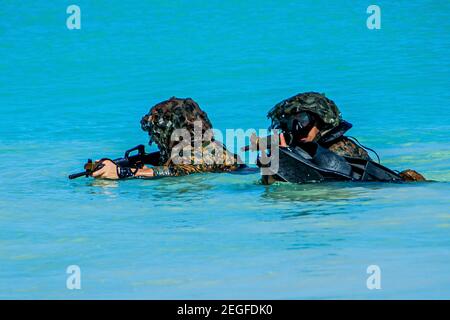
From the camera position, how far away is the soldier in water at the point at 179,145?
398 inches

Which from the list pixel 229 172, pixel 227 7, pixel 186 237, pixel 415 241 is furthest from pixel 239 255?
pixel 227 7

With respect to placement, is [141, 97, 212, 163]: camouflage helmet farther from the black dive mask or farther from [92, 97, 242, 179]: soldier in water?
the black dive mask

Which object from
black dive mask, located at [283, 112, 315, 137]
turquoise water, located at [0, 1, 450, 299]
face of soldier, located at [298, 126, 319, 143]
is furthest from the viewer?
face of soldier, located at [298, 126, 319, 143]

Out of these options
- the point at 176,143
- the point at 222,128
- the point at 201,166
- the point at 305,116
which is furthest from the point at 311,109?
the point at 222,128

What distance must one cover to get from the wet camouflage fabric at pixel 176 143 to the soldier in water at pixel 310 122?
3.33 ft

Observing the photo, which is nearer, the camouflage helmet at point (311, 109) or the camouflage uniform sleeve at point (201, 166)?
the camouflage helmet at point (311, 109)

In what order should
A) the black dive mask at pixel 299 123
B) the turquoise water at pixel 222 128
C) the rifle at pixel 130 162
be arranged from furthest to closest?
the rifle at pixel 130 162 < the black dive mask at pixel 299 123 < the turquoise water at pixel 222 128

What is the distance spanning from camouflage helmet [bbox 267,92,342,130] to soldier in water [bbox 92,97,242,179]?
1.04 meters

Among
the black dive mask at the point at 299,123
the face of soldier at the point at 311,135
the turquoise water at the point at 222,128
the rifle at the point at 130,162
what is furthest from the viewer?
the rifle at the point at 130,162

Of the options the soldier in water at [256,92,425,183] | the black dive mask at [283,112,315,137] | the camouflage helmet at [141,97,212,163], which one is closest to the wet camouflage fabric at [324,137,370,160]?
the soldier in water at [256,92,425,183]

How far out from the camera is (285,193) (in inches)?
368

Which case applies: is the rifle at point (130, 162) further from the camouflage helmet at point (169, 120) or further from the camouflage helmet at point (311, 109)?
the camouflage helmet at point (311, 109)

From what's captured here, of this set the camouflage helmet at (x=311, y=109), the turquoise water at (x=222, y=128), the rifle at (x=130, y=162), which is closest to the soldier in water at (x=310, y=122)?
the camouflage helmet at (x=311, y=109)

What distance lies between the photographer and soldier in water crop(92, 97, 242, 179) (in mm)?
10117
